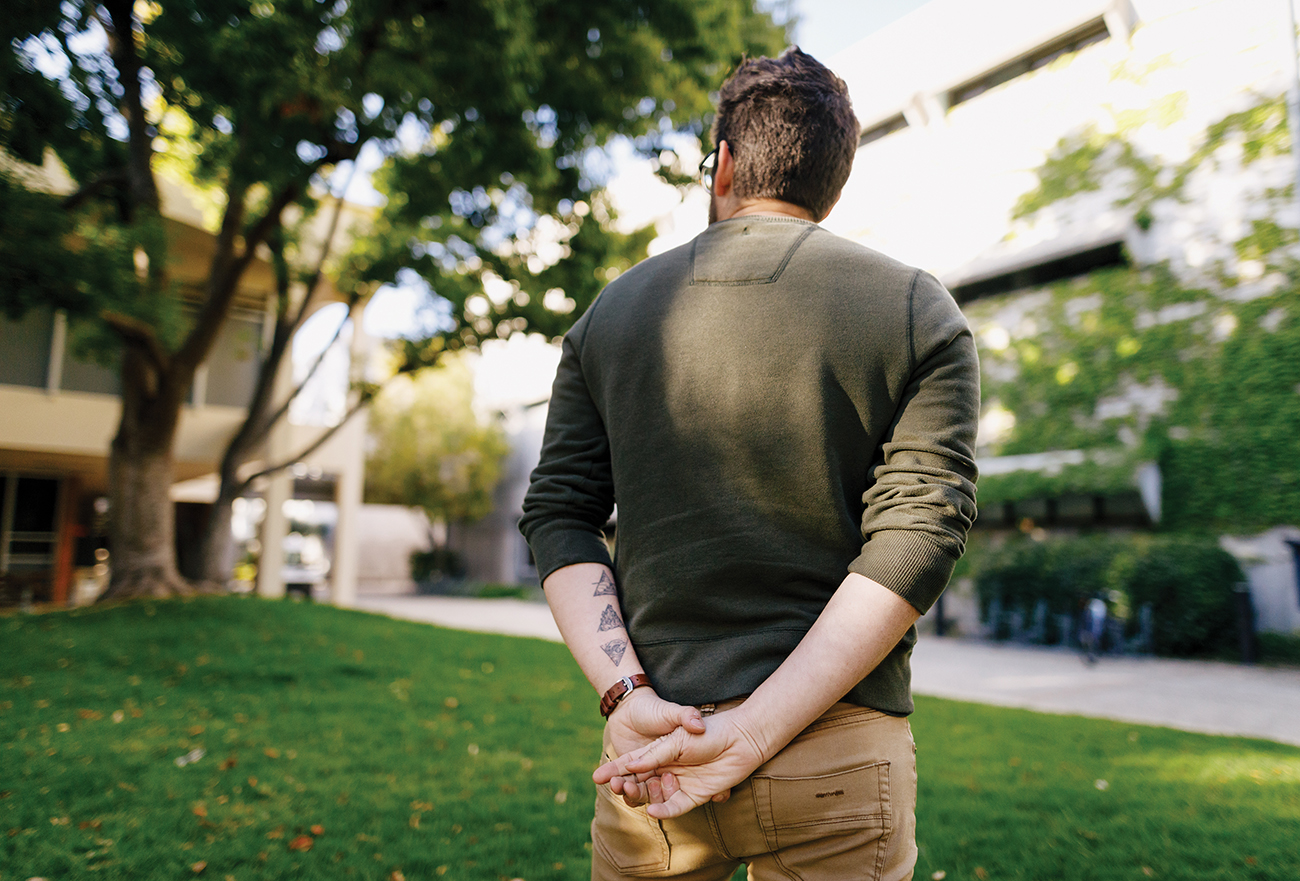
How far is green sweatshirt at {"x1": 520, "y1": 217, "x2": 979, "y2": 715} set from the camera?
1.05 meters

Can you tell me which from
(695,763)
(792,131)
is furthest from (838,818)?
(792,131)

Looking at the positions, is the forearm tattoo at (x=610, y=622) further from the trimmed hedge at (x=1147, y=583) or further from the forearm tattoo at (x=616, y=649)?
the trimmed hedge at (x=1147, y=583)

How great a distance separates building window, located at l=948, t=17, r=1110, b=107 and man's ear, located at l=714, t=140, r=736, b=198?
53.4 ft

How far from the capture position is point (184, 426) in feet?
44.1

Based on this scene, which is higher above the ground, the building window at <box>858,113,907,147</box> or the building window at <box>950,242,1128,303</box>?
the building window at <box>858,113,907,147</box>

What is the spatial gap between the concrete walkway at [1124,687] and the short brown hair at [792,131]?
6725 millimetres

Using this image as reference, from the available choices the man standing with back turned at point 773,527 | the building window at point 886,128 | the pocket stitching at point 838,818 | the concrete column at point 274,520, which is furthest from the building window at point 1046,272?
the pocket stitching at point 838,818

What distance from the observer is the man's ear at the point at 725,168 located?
1.34m

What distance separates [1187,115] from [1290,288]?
348cm

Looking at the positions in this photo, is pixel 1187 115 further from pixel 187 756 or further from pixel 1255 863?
pixel 187 756

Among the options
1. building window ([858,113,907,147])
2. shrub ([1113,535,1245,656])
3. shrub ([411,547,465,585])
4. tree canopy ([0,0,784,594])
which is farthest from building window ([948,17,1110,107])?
shrub ([411,547,465,585])

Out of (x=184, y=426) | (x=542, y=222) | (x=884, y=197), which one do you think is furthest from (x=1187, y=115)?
(x=184, y=426)

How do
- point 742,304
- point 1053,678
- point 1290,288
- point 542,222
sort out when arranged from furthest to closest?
point 1290,288
point 542,222
point 1053,678
point 742,304

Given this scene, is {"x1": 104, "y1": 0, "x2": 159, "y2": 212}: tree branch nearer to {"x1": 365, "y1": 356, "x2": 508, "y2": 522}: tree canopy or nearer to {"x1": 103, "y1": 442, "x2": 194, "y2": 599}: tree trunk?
{"x1": 103, "y1": 442, "x2": 194, "y2": 599}: tree trunk
